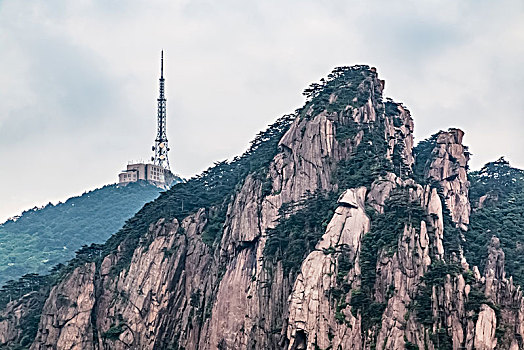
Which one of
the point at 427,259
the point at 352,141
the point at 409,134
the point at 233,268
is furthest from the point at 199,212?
the point at 427,259

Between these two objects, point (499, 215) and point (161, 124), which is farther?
point (161, 124)

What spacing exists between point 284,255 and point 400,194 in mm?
11102

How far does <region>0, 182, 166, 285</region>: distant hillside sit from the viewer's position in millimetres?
128000

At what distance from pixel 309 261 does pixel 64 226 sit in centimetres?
8670

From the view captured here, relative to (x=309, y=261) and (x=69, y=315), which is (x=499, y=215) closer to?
(x=309, y=261)

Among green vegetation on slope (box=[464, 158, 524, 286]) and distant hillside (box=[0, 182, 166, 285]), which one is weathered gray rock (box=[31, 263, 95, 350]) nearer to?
green vegetation on slope (box=[464, 158, 524, 286])

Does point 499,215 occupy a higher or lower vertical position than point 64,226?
lower

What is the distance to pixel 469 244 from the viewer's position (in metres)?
74.9

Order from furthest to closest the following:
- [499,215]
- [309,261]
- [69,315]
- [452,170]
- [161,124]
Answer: [161,124]
[452,170]
[499,215]
[69,315]
[309,261]

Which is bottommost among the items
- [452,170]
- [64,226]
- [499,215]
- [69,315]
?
[69,315]

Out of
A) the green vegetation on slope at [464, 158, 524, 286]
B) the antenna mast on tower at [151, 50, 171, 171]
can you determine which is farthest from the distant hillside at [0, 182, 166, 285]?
the green vegetation on slope at [464, 158, 524, 286]

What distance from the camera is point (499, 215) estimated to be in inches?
3167

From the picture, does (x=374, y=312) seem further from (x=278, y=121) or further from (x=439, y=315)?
(x=278, y=121)

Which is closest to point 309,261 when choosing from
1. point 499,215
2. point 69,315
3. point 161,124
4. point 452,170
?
point 452,170
